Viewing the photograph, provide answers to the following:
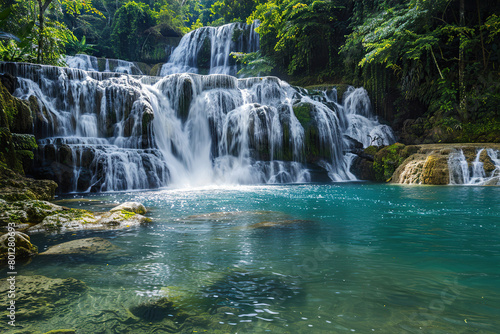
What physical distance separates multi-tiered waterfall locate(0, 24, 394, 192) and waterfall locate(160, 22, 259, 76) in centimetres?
938

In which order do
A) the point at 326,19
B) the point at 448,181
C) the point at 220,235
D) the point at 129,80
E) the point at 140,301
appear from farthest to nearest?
the point at 326,19 < the point at 129,80 < the point at 448,181 < the point at 220,235 < the point at 140,301

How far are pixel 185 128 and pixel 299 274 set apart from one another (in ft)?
48.5

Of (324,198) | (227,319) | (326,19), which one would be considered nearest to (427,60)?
(326,19)

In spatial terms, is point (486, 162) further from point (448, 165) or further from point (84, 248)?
point (84, 248)

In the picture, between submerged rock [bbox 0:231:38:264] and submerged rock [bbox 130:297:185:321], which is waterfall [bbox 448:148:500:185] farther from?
submerged rock [bbox 0:231:38:264]

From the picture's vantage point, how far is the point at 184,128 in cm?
1688

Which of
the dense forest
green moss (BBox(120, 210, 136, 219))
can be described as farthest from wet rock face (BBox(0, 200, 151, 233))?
the dense forest

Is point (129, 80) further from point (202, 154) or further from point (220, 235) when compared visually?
point (220, 235)

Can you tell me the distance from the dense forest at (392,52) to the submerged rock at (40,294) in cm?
903

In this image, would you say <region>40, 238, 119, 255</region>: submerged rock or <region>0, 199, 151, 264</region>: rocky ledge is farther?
<region>0, 199, 151, 264</region>: rocky ledge

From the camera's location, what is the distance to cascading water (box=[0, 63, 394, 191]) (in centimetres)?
1345

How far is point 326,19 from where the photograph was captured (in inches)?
863

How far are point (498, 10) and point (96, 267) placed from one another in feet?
69.2

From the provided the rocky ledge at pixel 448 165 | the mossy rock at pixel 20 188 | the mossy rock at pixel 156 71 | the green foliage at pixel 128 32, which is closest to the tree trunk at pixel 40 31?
the mossy rock at pixel 156 71
